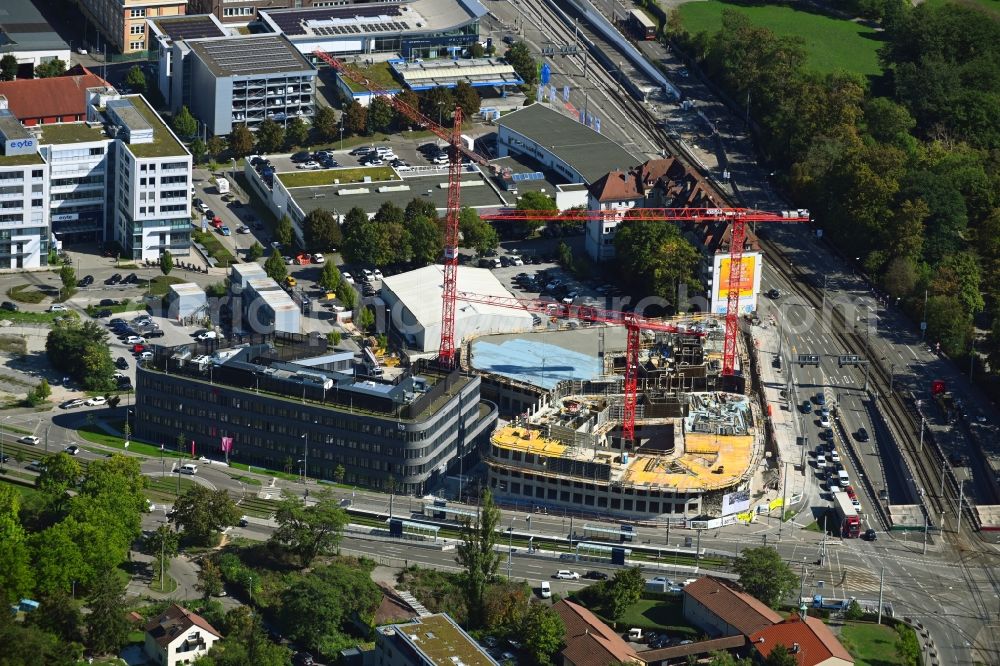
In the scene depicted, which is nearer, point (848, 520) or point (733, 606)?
point (733, 606)

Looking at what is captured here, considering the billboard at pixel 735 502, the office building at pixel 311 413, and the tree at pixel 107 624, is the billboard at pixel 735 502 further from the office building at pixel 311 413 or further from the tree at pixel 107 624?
the tree at pixel 107 624

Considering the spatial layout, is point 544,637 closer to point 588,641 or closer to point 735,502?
point 588,641

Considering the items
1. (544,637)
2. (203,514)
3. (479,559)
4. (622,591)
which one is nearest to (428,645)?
(544,637)

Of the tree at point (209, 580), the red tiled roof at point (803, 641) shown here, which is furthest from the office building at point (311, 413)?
the red tiled roof at point (803, 641)

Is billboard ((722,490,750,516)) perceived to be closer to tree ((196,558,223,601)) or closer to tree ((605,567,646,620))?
tree ((605,567,646,620))


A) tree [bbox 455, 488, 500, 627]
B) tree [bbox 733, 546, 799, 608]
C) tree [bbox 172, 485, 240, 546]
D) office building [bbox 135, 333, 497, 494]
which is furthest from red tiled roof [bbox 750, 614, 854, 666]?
tree [bbox 172, 485, 240, 546]

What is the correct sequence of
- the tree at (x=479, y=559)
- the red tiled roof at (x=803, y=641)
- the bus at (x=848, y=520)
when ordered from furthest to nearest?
the bus at (x=848, y=520) < the tree at (x=479, y=559) < the red tiled roof at (x=803, y=641)
